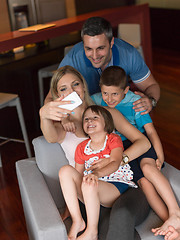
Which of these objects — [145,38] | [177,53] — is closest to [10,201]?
[145,38]

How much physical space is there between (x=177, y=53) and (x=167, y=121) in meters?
2.94

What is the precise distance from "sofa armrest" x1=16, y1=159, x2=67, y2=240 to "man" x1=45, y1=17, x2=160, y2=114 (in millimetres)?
495

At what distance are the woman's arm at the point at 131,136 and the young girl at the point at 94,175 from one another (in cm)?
6

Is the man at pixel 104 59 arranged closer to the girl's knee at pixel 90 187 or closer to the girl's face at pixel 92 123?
the girl's face at pixel 92 123

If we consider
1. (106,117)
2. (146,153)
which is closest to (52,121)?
(106,117)

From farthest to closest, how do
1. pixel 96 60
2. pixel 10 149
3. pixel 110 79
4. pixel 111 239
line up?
1. pixel 10 149
2. pixel 96 60
3. pixel 110 79
4. pixel 111 239

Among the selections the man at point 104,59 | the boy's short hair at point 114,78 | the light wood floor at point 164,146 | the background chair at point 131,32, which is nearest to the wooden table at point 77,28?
the background chair at point 131,32

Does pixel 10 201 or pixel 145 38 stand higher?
pixel 145 38

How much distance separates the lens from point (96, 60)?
7.14 ft

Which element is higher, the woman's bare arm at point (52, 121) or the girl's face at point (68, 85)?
the girl's face at point (68, 85)

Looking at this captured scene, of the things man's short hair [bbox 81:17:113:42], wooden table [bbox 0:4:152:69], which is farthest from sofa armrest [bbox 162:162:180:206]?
wooden table [bbox 0:4:152:69]

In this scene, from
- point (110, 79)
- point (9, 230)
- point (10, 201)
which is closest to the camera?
point (110, 79)

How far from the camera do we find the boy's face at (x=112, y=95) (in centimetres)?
198

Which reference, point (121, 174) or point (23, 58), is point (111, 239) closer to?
point (121, 174)
